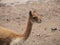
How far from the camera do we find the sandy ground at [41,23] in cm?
606

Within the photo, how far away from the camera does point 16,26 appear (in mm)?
7062

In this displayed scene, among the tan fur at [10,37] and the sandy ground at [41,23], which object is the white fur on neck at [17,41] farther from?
the sandy ground at [41,23]

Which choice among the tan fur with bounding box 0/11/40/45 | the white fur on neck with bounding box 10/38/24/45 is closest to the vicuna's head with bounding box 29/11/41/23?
the tan fur with bounding box 0/11/40/45

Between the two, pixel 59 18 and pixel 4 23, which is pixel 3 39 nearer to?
pixel 4 23

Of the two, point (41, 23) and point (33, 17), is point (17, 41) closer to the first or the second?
point (33, 17)

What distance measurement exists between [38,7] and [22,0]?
1.15 metres

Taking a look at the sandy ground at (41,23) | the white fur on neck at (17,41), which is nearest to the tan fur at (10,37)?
the white fur on neck at (17,41)

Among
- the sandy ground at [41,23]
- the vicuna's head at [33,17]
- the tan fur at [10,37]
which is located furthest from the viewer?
the sandy ground at [41,23]

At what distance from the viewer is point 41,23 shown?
23.5ft

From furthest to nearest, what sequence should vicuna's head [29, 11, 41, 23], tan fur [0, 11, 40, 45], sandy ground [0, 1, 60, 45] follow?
sandy ground [0, 1, 60, 45] → vicuna's head [29, 11, 41, 23] → tan fur [0, 11, 40, 45]

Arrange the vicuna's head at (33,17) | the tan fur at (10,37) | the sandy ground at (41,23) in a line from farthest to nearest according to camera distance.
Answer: the sandy ground at (41,23) < the vicuna's head at (33,17) < the tan fur at (10,37)

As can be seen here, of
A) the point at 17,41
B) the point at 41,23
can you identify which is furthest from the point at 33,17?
the point at 41,23

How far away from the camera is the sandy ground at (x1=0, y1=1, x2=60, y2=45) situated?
19.9 feet

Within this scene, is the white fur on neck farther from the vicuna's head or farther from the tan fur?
the vicuna's head
